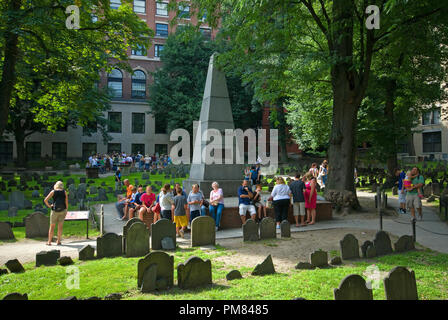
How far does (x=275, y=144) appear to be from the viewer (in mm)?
42938

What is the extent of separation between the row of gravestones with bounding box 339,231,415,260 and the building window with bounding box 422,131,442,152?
43.7 meters

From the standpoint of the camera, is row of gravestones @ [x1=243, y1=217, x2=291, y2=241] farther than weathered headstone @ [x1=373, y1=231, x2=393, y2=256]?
Yes

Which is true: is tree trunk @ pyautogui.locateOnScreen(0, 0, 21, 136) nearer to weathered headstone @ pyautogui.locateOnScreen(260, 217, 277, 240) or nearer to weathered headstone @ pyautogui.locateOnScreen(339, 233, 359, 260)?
weathered headstone @ pyautogui.locateOnScreen(260, 217, 277, 240)

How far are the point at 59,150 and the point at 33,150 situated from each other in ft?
9.72

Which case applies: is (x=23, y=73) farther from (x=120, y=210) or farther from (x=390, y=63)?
(x=390, y=63)

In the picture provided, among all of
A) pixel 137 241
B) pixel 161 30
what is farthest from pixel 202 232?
pixel 161 30

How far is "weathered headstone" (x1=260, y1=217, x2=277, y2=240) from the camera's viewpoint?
8945mm

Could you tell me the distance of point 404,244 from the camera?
7512mm

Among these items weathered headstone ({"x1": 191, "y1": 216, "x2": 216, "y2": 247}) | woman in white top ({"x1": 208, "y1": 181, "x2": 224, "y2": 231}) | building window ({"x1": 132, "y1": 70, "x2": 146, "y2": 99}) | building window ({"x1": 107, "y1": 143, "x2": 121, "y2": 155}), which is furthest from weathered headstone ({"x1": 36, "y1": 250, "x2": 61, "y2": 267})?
building window ({"x1": 132, "y1": 70, "x2": 146, "y2": 99})

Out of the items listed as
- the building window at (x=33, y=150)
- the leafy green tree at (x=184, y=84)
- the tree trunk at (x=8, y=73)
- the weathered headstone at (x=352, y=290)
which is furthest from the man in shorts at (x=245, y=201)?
the building window at (x=33, y=150)

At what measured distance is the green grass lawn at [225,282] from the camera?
4855 millimetres

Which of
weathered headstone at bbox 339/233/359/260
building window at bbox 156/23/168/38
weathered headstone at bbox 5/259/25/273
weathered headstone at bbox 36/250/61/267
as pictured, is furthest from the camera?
building window at bbox 156/23/168/38

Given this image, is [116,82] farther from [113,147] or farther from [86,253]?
[86,253]
